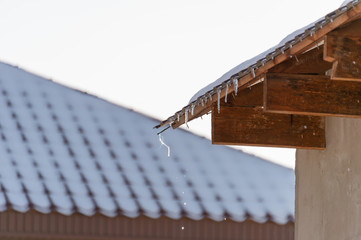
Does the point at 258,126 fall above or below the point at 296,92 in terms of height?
below

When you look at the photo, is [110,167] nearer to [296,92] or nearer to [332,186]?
[332,186]

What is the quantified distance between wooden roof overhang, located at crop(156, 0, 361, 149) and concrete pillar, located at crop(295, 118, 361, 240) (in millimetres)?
171

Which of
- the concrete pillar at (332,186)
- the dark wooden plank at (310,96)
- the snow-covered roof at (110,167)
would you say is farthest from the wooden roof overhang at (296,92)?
the snow-covered roof at (110,167)

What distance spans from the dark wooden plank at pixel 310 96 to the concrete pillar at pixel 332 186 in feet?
0.98

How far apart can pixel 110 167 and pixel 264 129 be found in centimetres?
417

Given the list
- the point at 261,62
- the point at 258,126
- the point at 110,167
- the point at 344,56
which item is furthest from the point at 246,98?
the point at 110,167

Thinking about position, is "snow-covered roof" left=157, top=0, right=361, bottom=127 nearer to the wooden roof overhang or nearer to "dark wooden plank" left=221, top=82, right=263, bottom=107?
the wooden roof overhang

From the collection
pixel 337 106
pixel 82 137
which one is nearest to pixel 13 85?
pixel 82 137

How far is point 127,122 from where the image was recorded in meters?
11.0

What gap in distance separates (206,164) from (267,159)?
893 mm

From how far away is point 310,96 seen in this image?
16.3 ft

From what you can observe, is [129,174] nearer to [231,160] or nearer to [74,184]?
[74,184]

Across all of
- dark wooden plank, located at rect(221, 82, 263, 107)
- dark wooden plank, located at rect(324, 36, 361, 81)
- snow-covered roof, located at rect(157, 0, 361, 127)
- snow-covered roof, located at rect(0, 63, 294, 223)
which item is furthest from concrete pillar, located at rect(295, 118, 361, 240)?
snow-covered roof, located at rect(0, 63, 294, 223)

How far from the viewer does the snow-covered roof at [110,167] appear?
28.9ft
